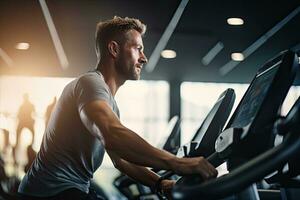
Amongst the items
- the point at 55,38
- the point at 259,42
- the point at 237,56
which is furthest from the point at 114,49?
the point at 237,56

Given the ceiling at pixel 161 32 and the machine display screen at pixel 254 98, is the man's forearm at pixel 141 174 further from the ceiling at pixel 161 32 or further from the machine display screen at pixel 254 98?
the ceiling at pixel 161 32

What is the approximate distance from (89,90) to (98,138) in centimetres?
19

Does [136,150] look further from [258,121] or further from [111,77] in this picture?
[111,77]

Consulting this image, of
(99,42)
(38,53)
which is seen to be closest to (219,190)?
(99,42)

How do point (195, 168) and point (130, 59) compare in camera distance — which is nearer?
point (195, 168)

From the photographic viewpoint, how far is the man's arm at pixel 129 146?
1.40 meters

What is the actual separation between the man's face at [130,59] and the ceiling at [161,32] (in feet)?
14.0

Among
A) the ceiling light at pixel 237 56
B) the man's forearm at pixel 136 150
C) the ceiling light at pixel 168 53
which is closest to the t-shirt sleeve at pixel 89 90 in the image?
the man's forearm at pixel 136 150

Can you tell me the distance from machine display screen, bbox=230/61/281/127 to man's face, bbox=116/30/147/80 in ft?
1.73

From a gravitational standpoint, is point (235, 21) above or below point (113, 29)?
above

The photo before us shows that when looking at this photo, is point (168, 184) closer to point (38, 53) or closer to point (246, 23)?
point (246, 23)

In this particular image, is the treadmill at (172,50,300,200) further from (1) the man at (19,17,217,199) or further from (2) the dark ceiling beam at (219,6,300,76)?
(2) the dark ceiling beam at (219,6,300,76)

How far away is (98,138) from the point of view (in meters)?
1.68

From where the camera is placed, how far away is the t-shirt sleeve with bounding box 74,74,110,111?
1.75 meters
